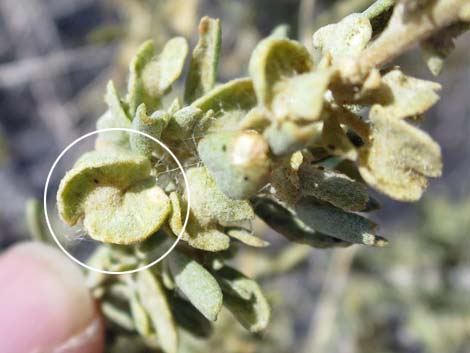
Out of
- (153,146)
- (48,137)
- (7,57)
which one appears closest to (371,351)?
(153,146)

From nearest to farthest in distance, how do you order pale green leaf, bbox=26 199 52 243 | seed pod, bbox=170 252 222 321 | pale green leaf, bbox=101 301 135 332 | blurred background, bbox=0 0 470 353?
seed pod, bbox=170 252 222 321 → pale green leaf, bbox=101 301 135 332 → pale green leaf, bbox=26 199 52 243 → blurred background, bbox=0 0 470 353

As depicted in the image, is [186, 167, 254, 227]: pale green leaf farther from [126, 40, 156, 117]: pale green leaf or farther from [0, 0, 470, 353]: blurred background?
[0, 0, 470, 353]: blurred background

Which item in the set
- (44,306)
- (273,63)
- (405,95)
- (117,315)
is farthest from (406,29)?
(44,306)

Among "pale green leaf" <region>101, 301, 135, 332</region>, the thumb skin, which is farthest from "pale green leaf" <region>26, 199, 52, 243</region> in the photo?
"pale green leaf" <region>101, 301, 135, 332</region>

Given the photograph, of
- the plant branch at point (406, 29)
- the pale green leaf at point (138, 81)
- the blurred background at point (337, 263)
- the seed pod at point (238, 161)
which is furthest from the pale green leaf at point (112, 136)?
the blurred background at point (337, 263)

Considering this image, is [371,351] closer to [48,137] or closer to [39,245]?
[39,245]

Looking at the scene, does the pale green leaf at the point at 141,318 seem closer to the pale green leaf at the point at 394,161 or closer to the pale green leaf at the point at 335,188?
the pale green leaf at the point at 335,188
